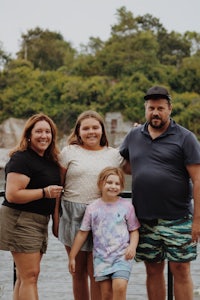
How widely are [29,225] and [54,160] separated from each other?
34cm

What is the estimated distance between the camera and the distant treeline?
48.4 meters

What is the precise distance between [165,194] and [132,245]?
30 cm

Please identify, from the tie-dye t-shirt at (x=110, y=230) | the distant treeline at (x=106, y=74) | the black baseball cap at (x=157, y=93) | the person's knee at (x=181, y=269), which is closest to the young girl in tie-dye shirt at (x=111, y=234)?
the tie-dye t-shirt at (x=110, y=230)

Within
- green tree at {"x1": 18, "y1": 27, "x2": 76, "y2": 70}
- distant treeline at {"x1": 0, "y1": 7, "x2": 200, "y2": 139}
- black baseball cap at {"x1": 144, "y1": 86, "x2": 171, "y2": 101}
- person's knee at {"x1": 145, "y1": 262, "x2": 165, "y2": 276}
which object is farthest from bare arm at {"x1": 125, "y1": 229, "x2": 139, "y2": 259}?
green tree at {"x1": 18, "y1": 27, "x2": 76, "y2": 70}

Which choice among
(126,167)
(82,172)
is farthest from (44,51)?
(82,172)

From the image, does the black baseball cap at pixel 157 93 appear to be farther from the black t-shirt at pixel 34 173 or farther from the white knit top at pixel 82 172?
the black t-shirt at pixel 34 173

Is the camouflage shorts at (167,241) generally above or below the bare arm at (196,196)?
below

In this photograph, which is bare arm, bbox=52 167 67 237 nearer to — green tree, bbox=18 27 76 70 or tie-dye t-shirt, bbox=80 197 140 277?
tie-dye t-shirt, bbox=80 197 140 277

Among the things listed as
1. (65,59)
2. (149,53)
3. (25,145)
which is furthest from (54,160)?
(65,59)

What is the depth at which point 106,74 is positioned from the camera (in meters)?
53.7

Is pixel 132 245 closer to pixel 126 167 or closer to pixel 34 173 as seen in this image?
pixel 126 167

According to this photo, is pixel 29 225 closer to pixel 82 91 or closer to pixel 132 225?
pixel 132 225

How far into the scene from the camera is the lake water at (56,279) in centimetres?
455

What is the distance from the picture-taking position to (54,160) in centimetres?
287
